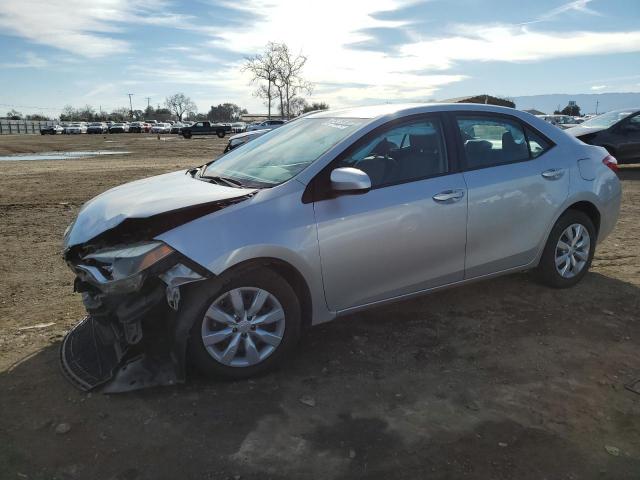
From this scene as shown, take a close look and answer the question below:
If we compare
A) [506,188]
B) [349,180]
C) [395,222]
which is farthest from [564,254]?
[349,180]

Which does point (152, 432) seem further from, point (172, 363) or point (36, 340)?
point (36, 340)

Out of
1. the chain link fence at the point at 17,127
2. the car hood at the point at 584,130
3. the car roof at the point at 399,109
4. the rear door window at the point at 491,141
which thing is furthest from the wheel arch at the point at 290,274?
the chain link fence at the point at 17,127

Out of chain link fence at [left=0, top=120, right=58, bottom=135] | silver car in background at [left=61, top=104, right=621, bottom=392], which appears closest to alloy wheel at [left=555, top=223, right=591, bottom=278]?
silver car in background at [left=61, top=104, right=621, bottom=392]

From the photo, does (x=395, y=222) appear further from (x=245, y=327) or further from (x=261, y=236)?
(x=245, y=327)

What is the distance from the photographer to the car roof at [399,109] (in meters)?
4.07

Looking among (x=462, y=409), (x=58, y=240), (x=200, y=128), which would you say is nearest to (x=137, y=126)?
(x=200, y=128)

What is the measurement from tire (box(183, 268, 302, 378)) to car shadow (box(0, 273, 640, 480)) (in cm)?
13

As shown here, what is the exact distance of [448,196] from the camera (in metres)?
3.95

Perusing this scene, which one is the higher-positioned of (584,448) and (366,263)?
(366,263)

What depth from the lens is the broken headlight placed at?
3.08 metres

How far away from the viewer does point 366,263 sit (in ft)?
12.0

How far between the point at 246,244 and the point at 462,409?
61.8 inches

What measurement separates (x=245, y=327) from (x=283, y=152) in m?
1.46

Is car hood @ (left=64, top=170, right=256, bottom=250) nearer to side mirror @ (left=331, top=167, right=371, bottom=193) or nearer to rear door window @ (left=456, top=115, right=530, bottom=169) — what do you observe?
side mirror @ (left=331, top=167, right=371, bottom=193)
